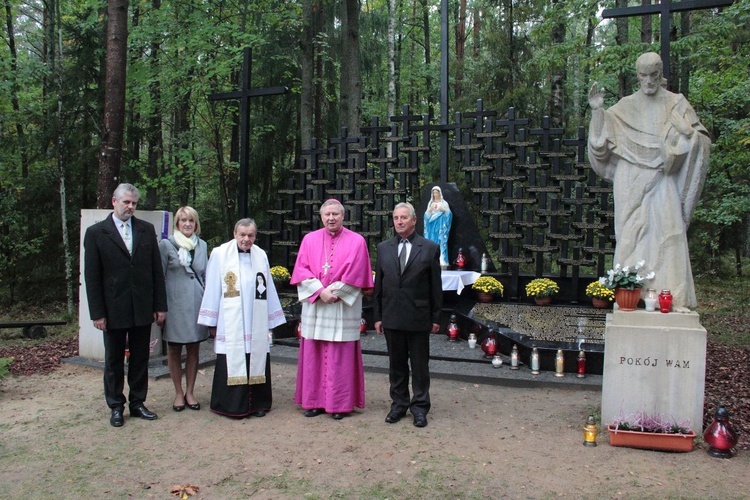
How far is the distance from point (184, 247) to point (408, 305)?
2.09 metres

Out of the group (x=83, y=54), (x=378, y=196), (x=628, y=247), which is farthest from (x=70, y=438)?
(x=83, y=54)

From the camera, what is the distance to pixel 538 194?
1012cm

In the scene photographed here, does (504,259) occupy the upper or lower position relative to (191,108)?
lower

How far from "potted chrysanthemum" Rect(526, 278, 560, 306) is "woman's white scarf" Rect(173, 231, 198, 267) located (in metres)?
5.67

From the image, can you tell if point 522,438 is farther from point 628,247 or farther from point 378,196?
point 378,196

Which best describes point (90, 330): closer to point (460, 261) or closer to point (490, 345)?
point (490, 345)

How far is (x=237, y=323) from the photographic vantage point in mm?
5484

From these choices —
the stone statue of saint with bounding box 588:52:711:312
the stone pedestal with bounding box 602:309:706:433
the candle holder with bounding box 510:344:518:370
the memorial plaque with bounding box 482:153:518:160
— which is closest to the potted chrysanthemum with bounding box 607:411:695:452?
the stone pedestal with bounding box 602:309:706:433

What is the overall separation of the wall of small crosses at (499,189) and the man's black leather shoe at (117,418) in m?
5.78

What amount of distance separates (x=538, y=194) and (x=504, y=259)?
1217 millimetres

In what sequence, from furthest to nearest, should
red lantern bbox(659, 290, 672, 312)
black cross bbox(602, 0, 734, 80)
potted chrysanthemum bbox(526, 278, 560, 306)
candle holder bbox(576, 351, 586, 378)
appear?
1. potted chrysanthemum bbox(526, 278, 560, 306)
2. candle holder bbox(576, 351, 586, 378)
3. black cross bbox(602, 0, 734, 80)
4. red lantern bbox(659, 290, 672, 312)

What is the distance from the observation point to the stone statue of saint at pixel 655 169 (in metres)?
5.37

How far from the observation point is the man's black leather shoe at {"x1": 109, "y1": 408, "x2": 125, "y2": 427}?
17.3ft

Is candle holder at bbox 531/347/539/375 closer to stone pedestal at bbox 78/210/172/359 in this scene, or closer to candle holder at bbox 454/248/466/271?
candle holder at bbox 454/248/466/271
